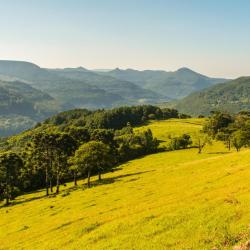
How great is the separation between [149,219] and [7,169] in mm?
64521

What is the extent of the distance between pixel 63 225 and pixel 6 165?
51140 millimetres

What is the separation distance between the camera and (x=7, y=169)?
306ft

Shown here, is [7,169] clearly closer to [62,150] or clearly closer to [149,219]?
[62,150]

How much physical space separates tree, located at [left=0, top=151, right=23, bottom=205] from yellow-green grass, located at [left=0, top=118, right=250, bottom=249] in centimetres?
2618

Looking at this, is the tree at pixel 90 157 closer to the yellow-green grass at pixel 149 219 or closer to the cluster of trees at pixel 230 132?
the yellow-green grass at pixel 149 219

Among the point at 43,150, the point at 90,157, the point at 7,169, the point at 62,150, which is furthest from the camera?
the point at 62,150

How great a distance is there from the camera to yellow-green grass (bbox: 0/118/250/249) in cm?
2888

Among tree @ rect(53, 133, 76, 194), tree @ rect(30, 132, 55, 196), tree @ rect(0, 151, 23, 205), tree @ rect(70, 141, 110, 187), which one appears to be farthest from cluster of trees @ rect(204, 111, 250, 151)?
tree @ rect(0, 151, 23, 205)

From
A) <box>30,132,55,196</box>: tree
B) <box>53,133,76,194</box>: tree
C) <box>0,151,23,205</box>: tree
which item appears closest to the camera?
<box>0,151,23,205</box>: tree

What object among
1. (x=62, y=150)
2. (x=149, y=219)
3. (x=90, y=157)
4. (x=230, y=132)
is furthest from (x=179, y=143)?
(x=149, y=219)

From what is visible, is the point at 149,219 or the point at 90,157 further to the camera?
the point at 90,157

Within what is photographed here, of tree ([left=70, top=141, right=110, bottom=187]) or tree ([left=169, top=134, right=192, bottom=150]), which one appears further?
tree ([left=169, top=134, right=192, bottom=150])

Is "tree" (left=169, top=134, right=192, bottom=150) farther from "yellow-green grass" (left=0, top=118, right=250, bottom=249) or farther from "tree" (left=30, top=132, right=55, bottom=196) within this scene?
"yellow-green grass" (left=0, top=118, right=250, bottom=249)

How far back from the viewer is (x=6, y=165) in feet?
305
